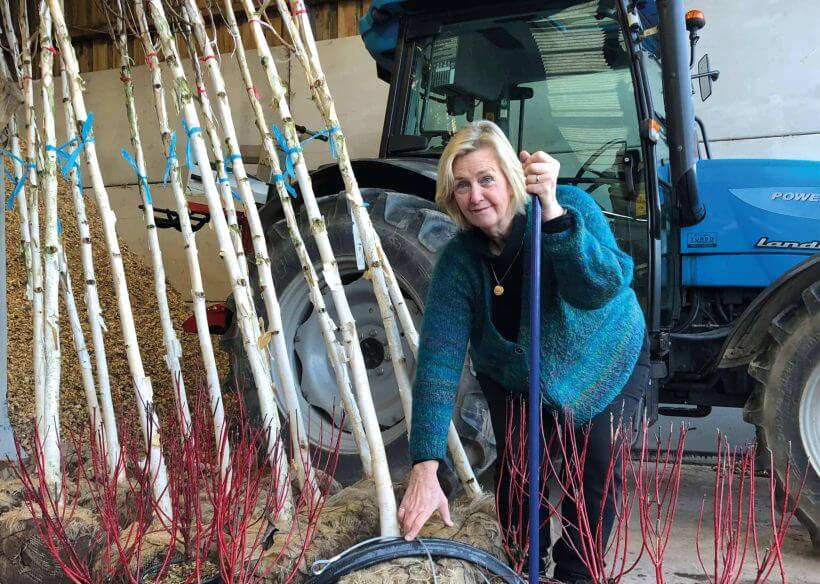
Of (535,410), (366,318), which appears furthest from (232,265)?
(535,410)

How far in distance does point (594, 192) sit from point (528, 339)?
3.85ft

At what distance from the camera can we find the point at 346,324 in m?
1.95

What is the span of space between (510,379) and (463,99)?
1520mm

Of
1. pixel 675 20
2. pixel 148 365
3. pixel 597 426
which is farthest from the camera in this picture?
pixel 148 365

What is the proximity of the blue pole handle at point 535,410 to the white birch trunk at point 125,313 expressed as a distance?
1075mm

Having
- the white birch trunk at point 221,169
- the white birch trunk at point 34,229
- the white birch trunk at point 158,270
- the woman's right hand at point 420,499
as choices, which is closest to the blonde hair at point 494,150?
the woman's right hand at point 420,499

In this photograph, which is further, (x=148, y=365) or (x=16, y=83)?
(x=148, y=365)

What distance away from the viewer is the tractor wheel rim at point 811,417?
2.27 meters

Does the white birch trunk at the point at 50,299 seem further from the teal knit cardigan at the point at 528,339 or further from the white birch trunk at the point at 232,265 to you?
the teal knit cardigan at the point at 528,339

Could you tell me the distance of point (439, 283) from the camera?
1.78 metres

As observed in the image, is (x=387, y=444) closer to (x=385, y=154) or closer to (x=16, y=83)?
(x=385, y=154)

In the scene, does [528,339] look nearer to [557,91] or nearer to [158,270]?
[158,270]

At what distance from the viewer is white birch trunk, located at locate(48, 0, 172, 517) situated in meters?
1.95

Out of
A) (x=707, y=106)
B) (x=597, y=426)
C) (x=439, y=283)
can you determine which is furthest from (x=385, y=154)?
(x=707, y=106)
